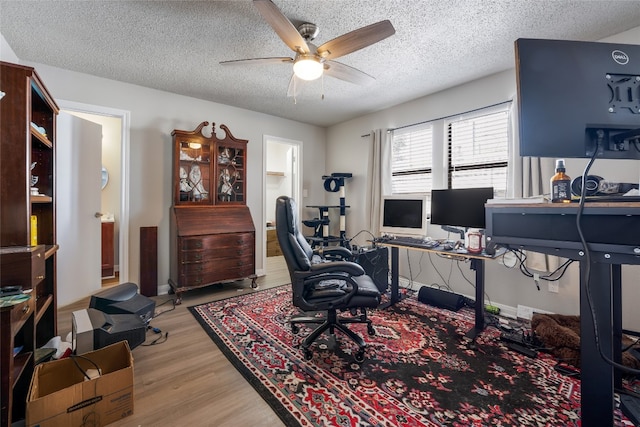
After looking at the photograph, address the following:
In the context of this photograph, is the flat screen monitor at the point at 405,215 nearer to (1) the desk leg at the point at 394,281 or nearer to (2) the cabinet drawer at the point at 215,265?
(1) the desk leg at the point at 394,281

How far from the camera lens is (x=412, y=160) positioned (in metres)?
3.52

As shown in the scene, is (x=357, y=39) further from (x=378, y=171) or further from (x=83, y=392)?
(x=83, y=392)

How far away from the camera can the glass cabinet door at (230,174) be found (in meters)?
3.45

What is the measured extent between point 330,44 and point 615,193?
1.69 metres

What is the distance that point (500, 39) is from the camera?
214 cm

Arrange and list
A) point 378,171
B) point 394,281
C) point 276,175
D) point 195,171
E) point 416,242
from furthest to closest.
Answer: point 276,175 < point 378,171 < point 195,171 < point 394,281 < point 416,242

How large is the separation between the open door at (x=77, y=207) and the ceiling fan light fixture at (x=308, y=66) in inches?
97.1

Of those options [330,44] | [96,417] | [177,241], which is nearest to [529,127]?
[330,44]

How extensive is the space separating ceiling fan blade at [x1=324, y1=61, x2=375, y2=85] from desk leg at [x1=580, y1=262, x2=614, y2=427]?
1.94 metres

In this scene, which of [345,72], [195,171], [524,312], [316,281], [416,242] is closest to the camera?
[316,281]

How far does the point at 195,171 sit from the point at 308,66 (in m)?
2.11

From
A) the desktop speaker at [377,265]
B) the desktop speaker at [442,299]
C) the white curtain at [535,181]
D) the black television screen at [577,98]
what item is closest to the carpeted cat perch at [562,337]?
the white curtain at [535,181]

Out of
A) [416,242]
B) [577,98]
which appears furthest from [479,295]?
[577,98]

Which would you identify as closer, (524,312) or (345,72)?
(345,72)
